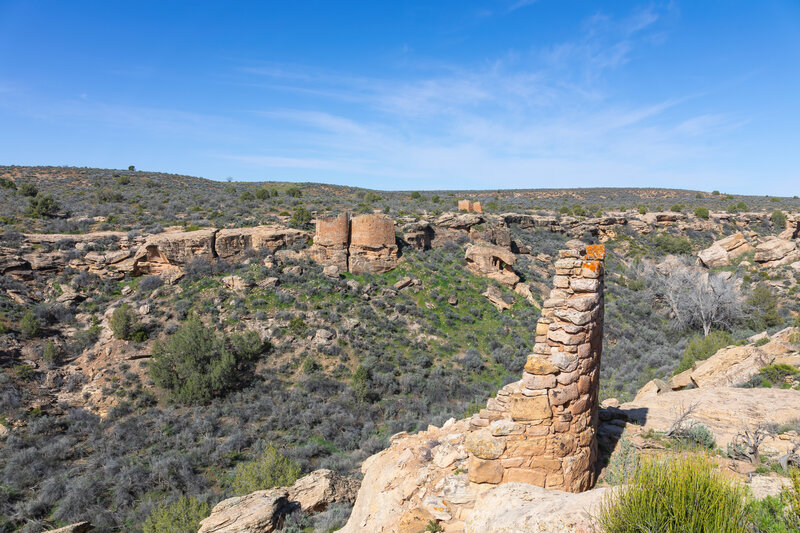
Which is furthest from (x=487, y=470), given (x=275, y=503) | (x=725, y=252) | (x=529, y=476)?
(x=725, y=252)

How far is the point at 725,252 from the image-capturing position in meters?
29.0

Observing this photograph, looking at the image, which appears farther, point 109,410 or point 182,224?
point 182,224

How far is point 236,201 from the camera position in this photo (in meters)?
31.9

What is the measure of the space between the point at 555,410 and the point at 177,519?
9.62 m

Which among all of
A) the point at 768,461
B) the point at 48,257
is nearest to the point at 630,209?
the point at 768,461

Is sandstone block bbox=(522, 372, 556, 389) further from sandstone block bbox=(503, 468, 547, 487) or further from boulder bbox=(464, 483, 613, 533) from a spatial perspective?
boulder bbox=(464, 483, 613, 533)

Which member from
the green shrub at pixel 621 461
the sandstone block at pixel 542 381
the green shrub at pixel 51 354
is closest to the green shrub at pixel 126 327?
the green shrub at pixel 51 354

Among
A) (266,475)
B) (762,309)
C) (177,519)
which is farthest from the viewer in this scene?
(762,309)

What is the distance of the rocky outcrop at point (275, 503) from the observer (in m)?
7.09

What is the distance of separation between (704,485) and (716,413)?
6.73 meters

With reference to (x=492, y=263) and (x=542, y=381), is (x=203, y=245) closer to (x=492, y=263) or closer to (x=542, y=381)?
(x=492, y=263)

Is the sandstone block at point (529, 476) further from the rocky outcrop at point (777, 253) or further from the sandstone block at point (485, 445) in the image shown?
the rocky outcrop at point (777, 253)

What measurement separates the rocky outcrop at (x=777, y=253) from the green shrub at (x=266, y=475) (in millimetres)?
34355

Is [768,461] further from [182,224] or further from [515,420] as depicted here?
[182,224]
